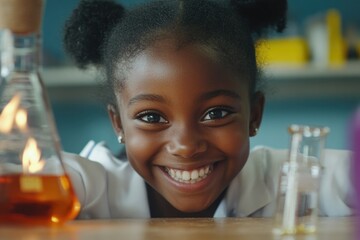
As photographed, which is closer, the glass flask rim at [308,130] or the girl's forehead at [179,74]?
the glass flask rim at [308,130]

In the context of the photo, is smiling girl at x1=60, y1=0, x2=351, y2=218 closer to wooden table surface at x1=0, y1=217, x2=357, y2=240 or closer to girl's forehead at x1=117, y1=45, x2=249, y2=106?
girl's forehead at x1=117, y1=45, x2=249, y2=106

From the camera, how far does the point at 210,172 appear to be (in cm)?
112

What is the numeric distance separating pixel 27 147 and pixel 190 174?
0.48m

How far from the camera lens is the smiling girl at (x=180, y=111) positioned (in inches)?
42.6

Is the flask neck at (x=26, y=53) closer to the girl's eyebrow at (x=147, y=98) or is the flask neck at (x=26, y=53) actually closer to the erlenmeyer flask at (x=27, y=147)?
the erlenmeyer flask at (x=27, y=147)

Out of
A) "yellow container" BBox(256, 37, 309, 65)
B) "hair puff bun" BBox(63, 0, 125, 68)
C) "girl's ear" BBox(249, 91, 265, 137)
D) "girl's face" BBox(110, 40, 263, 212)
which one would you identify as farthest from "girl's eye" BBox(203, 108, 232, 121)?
"yellow container" BBox(256, 37, 309, 65)

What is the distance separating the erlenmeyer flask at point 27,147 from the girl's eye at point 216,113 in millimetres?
431

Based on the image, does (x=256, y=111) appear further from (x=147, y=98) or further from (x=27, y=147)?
(x=27, y=147)

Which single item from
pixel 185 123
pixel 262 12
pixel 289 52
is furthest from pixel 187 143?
pixel 289 52

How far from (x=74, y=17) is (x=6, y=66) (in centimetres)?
63

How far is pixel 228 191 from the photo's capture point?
122 cm

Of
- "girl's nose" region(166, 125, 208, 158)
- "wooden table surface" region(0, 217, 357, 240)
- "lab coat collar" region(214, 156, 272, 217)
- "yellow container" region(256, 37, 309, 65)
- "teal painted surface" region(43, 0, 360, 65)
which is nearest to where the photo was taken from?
"wooden table surface" region(0, 217, 357, 240)

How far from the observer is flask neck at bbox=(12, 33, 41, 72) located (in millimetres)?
642

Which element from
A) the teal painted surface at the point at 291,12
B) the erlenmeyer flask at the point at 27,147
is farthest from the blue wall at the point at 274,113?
the erlenmeyer flask at the point at 27,147
